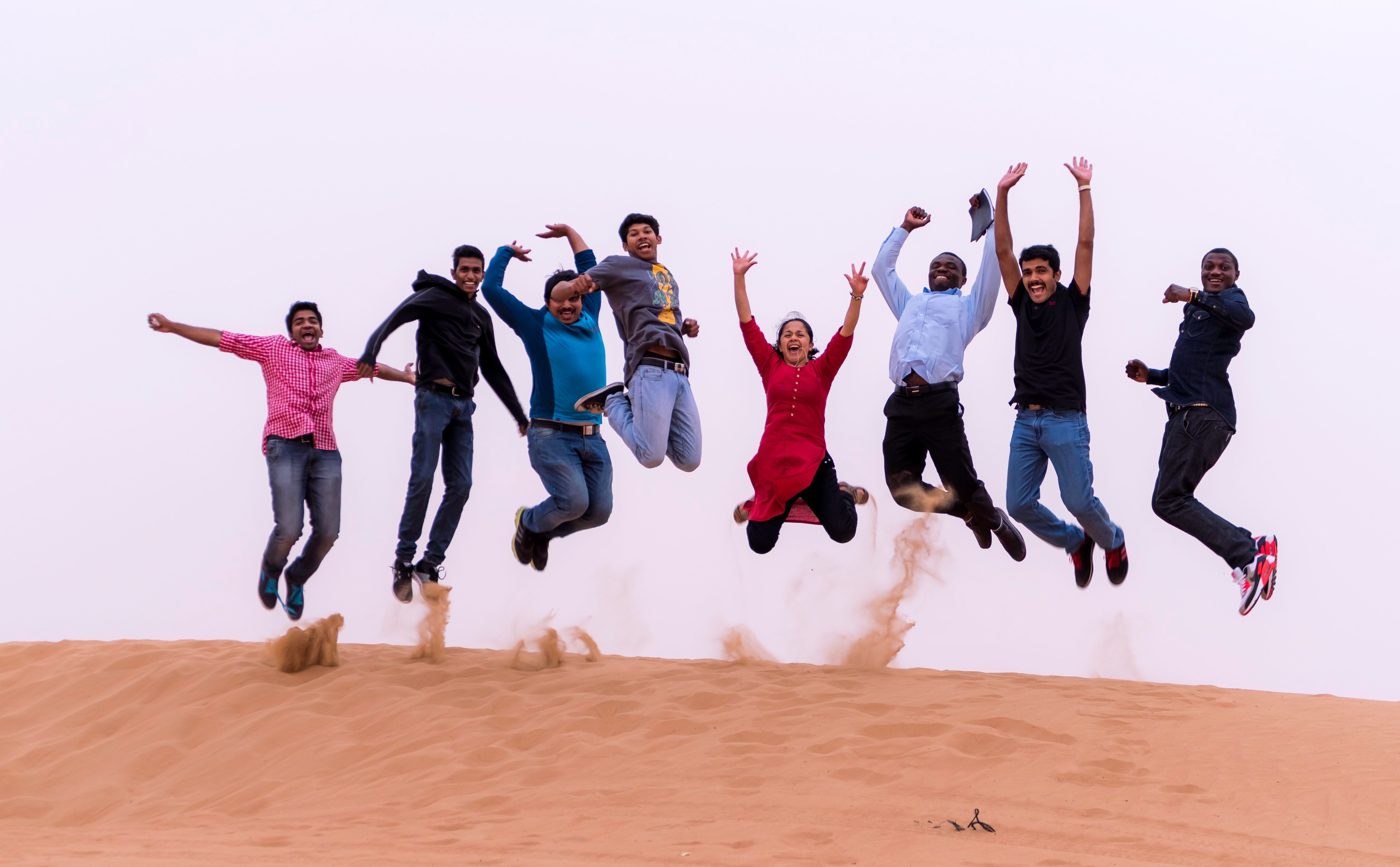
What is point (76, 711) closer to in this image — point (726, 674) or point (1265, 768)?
point (726, 674)

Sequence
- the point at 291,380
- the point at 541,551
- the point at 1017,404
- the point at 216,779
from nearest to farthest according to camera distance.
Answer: the point at 216,779, the point at 1017,404, the point at 291,380, the point at 541,551

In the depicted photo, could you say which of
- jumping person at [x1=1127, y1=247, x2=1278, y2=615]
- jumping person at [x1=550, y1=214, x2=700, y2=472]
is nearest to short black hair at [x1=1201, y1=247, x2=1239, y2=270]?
jumping person at [x1=1127, y1=247, x2=1278, y2=615]

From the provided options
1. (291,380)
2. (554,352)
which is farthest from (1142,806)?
(291,380)

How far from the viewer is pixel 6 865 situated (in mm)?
4277

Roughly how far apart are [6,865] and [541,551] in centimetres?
389

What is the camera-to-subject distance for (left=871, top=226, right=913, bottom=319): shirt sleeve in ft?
22.6

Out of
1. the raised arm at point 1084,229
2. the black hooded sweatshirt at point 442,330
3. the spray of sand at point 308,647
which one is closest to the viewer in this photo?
the raised arm at point 1084,229

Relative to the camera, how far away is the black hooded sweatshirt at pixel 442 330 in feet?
23.9

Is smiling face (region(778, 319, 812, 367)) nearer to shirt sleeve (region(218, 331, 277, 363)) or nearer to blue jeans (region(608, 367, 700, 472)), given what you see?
blue jeans (region(608, 367, 700, 472))

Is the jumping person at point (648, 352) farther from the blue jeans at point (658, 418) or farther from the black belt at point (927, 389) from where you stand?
the black belt at point (927, 389)

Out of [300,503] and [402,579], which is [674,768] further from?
[300,503]

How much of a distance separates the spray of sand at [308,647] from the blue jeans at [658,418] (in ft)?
9.10

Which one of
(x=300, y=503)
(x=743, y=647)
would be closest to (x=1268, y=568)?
(x=743, y=647)

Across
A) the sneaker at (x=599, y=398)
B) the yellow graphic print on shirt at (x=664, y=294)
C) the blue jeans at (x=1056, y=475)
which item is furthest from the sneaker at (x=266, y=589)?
the blue jeans at (x=1056, y=475)
